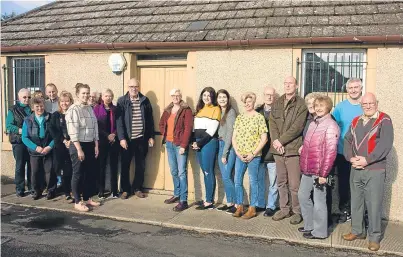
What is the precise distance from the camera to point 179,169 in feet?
22.5

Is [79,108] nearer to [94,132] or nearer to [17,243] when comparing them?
[94,132]

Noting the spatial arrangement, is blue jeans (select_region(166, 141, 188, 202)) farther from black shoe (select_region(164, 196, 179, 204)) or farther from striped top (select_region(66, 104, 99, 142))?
striped top (select_region(66, 104, 99, 142))

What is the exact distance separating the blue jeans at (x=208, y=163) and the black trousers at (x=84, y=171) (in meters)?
1.77

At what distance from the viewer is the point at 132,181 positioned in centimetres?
777

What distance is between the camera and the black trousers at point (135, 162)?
23.9ft

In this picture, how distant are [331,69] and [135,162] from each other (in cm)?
380

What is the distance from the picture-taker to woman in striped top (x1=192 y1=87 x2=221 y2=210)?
6496 millimetres

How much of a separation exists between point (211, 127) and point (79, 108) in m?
2.12

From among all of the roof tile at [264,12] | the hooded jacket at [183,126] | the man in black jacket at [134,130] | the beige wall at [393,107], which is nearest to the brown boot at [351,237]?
the beige wall at [393,107]

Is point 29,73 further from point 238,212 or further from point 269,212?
point 269,212

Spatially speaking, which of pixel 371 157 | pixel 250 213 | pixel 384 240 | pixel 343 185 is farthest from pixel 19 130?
pixel 384 240

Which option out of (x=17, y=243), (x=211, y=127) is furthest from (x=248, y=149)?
(x=17, y=243)

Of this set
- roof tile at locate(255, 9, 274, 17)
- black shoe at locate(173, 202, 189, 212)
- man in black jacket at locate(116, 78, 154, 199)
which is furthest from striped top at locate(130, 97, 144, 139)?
roof tile at locate(255, 9, 274, 17)

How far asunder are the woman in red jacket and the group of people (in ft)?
0.06
